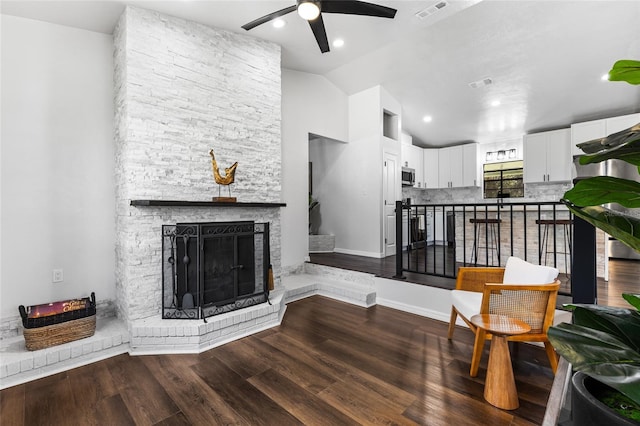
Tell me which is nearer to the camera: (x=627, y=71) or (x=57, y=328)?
(x=627, y=71)

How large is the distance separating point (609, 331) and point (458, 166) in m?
7.07

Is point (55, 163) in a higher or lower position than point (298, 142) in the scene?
lower

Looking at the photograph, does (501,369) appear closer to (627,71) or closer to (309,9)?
(627,71)

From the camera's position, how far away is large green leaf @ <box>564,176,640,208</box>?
68cm

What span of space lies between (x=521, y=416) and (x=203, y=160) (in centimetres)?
352

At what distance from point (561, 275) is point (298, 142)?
4.22 meters

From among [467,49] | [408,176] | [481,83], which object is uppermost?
[467,49]

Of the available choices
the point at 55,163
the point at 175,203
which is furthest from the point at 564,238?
the point at 55,163

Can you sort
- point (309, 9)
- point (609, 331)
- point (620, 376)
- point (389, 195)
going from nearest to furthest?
point (620, 376) → point (609, 331) → point (309, 9) → point (389, 195)

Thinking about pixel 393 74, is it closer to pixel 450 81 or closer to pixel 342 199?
pixel 450 81

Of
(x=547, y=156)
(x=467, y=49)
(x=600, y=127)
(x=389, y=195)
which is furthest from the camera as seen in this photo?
(x=547, y=156)

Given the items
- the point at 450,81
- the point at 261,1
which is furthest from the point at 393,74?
the point at 261,1

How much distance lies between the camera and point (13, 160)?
9.12 feet

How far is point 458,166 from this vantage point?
23.7ft
